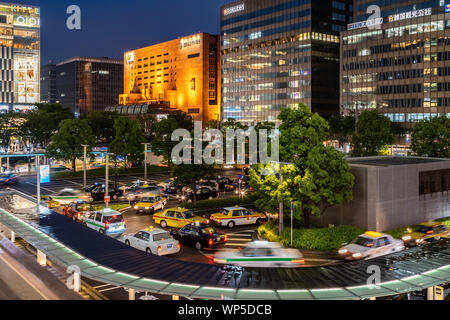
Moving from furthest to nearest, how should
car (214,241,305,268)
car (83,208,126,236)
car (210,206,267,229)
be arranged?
car (210,206,267,229) < car (83,208,126,236) < car (214,241,305,268)

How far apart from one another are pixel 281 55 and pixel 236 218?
9688 centimetres

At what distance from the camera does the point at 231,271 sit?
614 inches

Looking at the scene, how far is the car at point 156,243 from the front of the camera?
2492 centimetres

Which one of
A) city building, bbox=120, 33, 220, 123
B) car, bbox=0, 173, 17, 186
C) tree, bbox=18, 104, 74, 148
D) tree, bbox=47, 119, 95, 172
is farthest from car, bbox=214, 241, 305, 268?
city building, bbox=120, 33, 220, 123

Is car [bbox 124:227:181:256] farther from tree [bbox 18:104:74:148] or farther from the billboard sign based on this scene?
tree [bbox 18:104:74:148]

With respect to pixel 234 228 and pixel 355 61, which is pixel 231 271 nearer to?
pixel 234 228

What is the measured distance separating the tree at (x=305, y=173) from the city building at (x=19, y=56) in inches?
5825

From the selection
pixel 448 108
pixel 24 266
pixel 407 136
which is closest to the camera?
pixel 24 266

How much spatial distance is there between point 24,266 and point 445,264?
627 inches

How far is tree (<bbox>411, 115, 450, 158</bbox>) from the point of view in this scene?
151ft

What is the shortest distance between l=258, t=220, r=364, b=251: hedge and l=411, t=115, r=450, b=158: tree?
2332cm

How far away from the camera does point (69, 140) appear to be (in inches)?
2660
